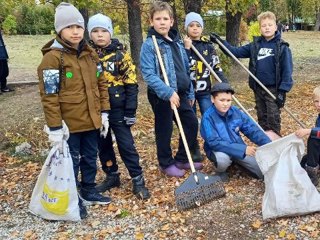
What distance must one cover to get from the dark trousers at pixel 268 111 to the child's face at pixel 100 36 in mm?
2214

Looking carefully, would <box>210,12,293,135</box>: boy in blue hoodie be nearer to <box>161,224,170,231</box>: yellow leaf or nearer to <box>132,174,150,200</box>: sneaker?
<box>132,174,150,200</box>: sneaker

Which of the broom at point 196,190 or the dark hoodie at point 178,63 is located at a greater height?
the dark hoodie at point 178,63

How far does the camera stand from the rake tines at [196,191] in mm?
4086

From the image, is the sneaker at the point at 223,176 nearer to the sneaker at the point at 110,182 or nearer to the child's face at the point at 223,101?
the child's face at the point at 223,101

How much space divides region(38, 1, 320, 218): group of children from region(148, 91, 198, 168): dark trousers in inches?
0.4

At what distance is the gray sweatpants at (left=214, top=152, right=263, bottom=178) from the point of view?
14.7ft

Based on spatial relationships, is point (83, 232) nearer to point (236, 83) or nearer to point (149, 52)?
point (149, 52)

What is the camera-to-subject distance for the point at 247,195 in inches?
170

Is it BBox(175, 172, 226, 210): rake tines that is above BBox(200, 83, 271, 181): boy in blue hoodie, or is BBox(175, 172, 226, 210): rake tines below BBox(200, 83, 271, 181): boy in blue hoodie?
below

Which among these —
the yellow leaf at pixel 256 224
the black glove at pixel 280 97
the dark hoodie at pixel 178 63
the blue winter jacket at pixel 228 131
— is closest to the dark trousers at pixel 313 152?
the blue winter jacket at pixel 228 131

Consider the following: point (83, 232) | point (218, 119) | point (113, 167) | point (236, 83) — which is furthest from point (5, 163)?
point (236, 83)

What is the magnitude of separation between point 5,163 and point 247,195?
330cm

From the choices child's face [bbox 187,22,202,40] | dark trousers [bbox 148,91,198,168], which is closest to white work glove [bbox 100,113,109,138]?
dark trousers [bbox 148,91,198,168]

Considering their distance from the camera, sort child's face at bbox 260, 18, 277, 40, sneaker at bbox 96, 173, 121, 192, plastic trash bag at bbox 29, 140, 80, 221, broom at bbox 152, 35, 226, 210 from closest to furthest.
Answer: plastic trash bag at bbox 29, 140, 80, 221 → broom at bbox 152, 35, 226, 210 → sneaker at bbox 96, 173, 121, 192 → child's face at bbox 260, 18, 277, 40
